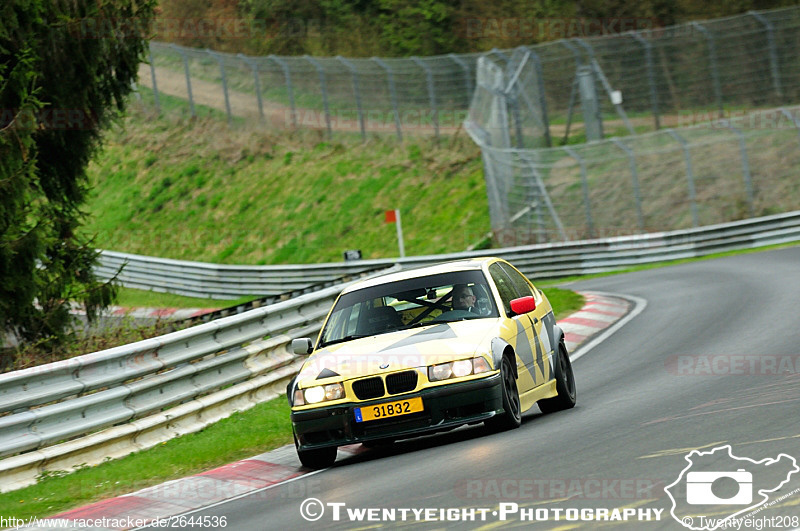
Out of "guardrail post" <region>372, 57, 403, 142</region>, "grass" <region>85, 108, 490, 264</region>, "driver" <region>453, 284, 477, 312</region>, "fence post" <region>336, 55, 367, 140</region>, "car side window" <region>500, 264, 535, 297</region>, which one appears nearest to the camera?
"driver" <region>453, 284, 477, 312</region>

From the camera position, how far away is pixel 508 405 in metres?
9.22

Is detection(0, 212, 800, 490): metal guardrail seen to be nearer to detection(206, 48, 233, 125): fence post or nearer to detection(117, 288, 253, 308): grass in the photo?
detection(117, 288, 253, 308): grass

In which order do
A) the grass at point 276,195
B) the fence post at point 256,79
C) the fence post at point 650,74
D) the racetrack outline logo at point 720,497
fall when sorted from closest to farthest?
the racetrack outline logo at point 720,497 → the fence post at point 650,74 → the grass at point 276,195 → the fence post at point 256,79

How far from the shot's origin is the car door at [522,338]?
973 cm

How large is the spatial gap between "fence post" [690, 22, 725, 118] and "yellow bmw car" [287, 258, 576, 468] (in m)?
28.1

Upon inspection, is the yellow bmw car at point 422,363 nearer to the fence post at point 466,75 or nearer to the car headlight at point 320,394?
the car headlight at point 320,394

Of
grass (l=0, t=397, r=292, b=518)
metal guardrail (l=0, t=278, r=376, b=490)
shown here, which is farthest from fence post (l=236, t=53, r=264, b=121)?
grass (l=0, t=397, r=292, b=518)

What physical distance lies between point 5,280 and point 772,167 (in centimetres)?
2399

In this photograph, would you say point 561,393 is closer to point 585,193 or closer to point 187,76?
point 585,193

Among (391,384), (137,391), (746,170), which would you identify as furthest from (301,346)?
(746,170)

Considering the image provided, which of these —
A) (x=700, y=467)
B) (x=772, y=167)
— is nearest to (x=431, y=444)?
(x=700, y=467)

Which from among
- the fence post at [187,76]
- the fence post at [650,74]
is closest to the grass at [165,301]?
the fence post at [650,74]

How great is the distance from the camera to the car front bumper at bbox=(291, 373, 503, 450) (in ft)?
29.2

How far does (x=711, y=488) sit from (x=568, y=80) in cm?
3292
